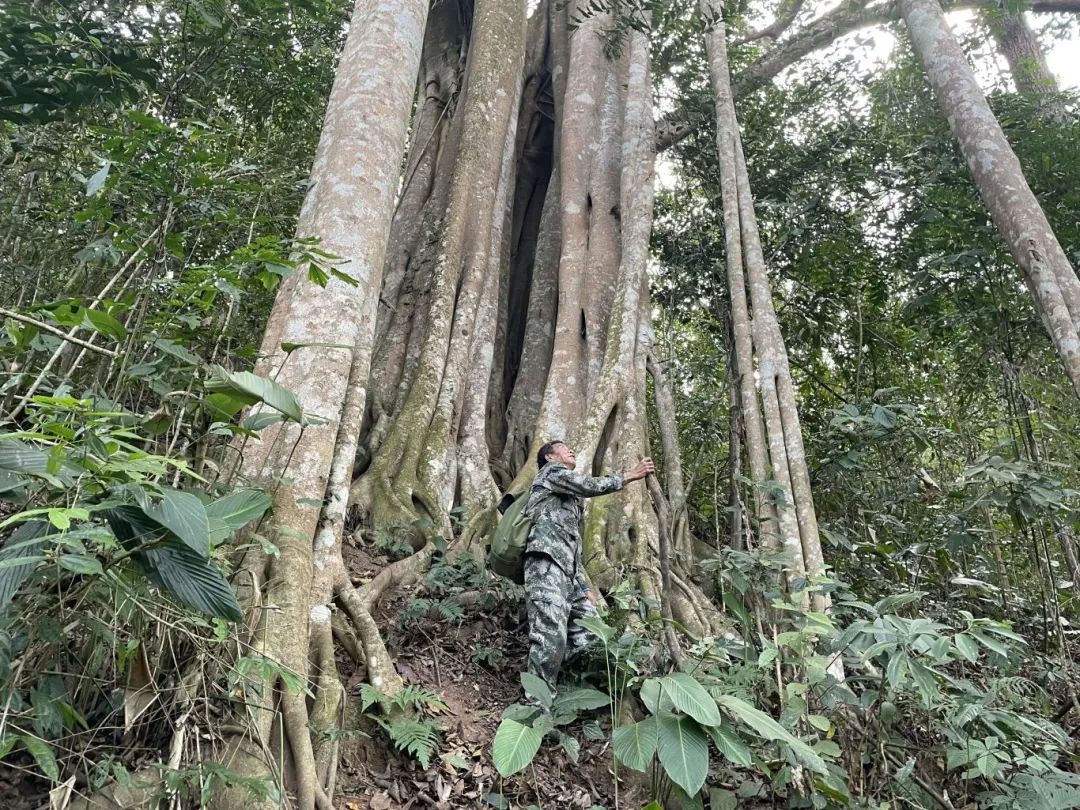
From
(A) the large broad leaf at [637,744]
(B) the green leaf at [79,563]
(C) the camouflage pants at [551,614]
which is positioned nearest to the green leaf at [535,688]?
(A) the large broad leaf at [637,744]

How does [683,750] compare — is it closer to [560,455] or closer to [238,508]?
[238,508]

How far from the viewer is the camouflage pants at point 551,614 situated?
350 centimetres

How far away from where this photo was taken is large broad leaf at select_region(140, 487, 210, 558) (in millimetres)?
1656

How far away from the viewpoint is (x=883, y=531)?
589 centimetres

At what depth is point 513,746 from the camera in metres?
2.52

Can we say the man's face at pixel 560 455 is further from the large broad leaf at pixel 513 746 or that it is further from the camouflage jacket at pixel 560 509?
the large broad leaf at pixel 513 746

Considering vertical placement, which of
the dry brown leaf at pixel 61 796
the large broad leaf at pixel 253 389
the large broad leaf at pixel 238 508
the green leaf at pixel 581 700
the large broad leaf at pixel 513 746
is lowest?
the dry brown leaf at pixel 61 796

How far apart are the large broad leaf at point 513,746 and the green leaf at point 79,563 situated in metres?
1.41

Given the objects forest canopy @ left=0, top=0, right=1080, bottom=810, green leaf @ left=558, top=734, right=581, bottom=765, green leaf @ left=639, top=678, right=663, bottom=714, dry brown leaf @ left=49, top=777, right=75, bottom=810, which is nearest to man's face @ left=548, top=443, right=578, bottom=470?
forest canopy @ left=0, top=0, right=1080, bottom=810

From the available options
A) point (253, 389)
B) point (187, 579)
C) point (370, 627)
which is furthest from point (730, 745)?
point (253, 389)

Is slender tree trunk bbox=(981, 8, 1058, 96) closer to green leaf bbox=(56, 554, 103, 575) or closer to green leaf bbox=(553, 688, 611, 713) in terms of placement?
green leaf bbox=(553, 688, 611, 713)

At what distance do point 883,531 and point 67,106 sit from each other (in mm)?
6036

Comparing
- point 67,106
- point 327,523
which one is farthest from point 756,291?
→ point 67,106

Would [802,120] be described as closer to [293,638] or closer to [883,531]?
[883,531]
